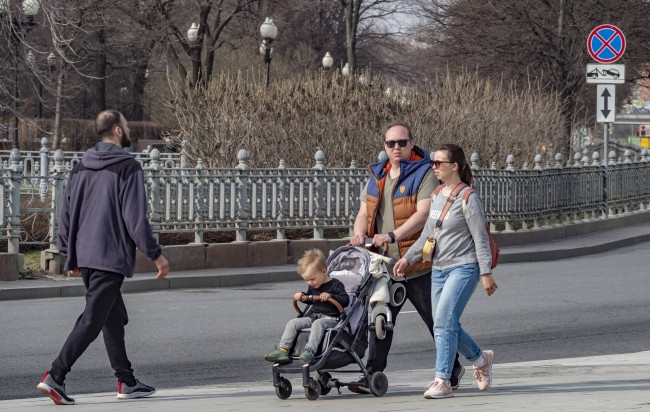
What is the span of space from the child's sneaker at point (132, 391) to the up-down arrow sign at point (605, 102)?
740 inches

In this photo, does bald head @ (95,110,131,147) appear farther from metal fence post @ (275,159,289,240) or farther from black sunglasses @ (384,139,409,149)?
metal fence post @ (275,159,289,240)

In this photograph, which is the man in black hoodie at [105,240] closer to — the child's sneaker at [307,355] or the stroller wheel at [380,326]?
the child's sneaker at [307,355]

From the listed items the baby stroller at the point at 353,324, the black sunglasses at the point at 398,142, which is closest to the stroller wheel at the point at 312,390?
the baby stroller at the point at 353,324

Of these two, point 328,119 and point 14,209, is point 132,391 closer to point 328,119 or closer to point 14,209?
point 14,209

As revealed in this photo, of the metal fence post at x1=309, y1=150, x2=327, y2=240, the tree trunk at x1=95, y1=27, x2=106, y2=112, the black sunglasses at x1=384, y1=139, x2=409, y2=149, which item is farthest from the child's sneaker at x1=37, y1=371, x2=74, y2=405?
the tree trunk at x1=95, y1=27, x2=106, y2=112

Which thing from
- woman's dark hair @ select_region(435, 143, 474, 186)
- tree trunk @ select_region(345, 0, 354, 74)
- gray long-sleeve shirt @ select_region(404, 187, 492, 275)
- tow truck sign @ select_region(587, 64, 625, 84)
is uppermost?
tree trunk @ select_region(345, 0, 354, 74)

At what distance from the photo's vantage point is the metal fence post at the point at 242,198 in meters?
18.5

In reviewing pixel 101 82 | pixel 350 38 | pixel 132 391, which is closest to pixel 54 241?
pixel 132 391

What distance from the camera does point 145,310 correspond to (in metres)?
13.8

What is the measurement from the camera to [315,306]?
26.1 feet

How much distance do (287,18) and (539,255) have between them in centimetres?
4123

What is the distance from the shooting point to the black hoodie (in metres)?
7.54

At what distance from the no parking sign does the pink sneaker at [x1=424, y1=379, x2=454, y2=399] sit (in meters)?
18.5

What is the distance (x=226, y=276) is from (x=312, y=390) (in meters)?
9.50
